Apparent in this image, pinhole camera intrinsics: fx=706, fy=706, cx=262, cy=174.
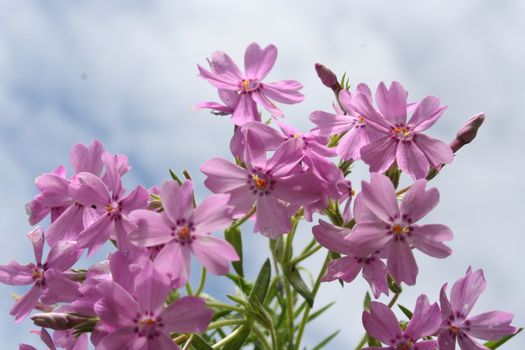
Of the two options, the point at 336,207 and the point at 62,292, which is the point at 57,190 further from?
the point at 336,207

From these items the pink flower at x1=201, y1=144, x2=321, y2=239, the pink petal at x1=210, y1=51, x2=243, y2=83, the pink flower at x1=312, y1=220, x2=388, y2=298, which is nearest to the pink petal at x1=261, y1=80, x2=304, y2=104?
the pink petal at x1=210, y1=51, x2=243, y2=83

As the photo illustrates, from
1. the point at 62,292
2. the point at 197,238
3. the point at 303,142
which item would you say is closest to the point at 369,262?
the point at 303,142

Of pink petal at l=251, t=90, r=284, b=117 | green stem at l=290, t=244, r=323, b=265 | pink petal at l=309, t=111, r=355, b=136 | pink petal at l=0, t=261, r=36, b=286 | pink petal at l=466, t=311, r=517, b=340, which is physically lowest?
pink petal at l=466, t=311, r=517, b=340

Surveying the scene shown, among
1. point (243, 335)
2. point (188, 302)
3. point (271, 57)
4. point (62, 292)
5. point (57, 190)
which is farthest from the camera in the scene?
point (271, 57)

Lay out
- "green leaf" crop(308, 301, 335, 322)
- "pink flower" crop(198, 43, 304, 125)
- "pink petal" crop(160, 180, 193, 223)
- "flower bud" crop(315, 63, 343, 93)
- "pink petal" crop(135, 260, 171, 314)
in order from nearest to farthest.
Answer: "pink petal" crop(135, 260, 171, 314)
"pink petal" crop(160, 180, 193, 223)
"pink flower" crop(198, 43, 304, 125)
"flower bud" crop(315, 63, 343, 93)
"green leaf" crop(308, 301, 335, 322)

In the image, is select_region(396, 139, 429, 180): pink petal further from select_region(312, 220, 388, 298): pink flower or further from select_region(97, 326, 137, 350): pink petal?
select_region(97, 326, 137, 350): pink petal

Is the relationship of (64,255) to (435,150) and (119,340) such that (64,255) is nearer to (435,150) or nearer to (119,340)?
(119,340)

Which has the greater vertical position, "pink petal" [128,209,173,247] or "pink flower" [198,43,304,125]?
"pink flower" [198,43,304,125]

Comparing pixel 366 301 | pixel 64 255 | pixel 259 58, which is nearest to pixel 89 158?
pixel 64 255
